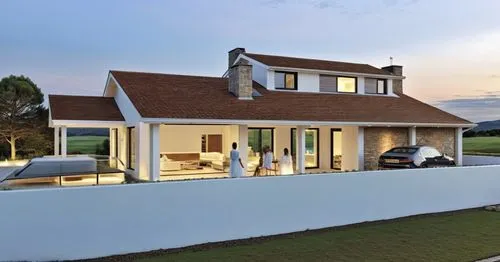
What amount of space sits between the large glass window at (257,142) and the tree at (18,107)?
604 inches

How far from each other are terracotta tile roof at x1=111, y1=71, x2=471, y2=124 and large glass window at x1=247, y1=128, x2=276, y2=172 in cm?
186

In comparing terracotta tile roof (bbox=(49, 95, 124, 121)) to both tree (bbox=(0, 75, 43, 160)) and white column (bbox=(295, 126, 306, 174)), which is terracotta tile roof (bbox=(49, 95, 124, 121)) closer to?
white column (bbox=(295, 126, 306, 174))

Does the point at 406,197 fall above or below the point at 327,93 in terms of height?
below

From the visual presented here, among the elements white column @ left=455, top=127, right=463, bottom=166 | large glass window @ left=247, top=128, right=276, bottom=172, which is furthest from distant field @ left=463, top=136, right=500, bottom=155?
large glass window @ left=247, top=128, right=276, bottom=172

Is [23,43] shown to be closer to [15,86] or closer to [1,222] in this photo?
[15,86]

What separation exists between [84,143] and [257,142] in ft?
56.4

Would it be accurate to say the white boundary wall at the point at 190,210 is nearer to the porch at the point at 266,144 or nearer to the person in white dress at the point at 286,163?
the person in white dress at the point at 286,163

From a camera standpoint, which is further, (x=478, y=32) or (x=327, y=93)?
(x=327, y=93)

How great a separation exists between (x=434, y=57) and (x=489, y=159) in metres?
8.29

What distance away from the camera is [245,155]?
18516mm

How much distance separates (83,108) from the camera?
18.3 m

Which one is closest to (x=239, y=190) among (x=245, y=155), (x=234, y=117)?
(x=234, y=117)

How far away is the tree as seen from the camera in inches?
1069

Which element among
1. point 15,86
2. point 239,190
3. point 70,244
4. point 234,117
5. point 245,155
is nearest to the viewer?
point 70,244
